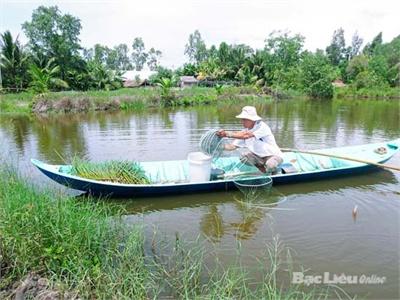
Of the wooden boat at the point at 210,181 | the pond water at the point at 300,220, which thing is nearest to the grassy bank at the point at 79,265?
the pond water at the point at 300,220

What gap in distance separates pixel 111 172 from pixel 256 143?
7.19 feet

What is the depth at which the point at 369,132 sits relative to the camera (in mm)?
11375

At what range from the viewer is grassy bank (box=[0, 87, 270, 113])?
1770 centimetres

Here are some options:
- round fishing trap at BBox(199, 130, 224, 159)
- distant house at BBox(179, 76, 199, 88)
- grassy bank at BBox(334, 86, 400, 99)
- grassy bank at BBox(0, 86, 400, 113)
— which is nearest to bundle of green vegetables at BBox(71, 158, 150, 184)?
round fishing trap at BBox(199, 130, 224, 159)

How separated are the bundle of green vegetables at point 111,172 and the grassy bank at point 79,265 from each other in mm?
1723

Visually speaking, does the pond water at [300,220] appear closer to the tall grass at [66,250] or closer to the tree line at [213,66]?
the tall grass at [66,250]

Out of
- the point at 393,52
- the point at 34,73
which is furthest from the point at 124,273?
the point at 393,52

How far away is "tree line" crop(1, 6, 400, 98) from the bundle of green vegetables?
15.3 meters

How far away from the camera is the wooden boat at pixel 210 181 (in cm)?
470

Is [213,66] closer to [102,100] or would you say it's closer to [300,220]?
[102,100]

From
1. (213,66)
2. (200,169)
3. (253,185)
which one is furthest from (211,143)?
(213,66)

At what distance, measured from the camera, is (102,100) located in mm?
19516

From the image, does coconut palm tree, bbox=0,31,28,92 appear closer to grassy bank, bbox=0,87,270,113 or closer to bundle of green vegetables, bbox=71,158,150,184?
grassy bank, bbox=0,87,270,113

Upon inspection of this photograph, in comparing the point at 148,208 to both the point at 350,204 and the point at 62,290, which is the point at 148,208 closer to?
the point at 62,290
